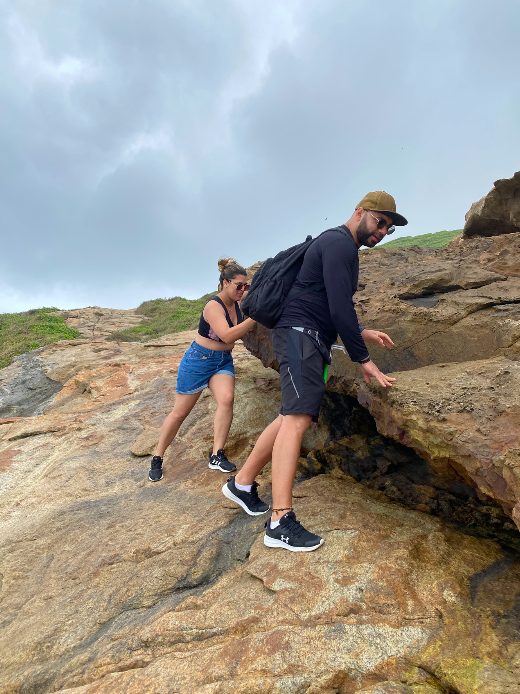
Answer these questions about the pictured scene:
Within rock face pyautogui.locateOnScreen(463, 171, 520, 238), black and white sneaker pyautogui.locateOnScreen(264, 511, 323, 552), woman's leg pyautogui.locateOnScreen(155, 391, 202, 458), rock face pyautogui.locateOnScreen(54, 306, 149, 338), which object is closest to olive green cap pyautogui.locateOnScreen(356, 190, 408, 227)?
black and white sneaker pyautogui.locateOnScreen(264, 511, 323, 552)

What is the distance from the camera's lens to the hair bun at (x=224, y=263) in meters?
5.07

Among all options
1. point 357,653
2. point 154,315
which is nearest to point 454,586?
point 357,653

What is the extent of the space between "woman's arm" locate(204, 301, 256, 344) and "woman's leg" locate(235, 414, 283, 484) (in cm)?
124

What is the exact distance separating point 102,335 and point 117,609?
16.8m

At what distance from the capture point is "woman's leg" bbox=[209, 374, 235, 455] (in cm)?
498

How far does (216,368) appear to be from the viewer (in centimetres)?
520

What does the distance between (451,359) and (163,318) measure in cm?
1963

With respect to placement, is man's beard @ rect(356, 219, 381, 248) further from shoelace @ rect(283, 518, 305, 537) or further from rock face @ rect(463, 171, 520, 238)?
rock face @ rect(463, 171, 520, 238)

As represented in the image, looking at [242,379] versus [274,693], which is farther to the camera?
[242,379]

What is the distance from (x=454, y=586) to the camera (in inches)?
108

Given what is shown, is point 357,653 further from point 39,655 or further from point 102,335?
point 102,335

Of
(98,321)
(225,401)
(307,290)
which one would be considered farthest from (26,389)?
(98,321)

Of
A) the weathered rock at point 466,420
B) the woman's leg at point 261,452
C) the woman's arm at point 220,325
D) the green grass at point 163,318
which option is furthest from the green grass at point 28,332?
the weathered rock at point 466,420

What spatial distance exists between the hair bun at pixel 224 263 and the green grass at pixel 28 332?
456 inches
